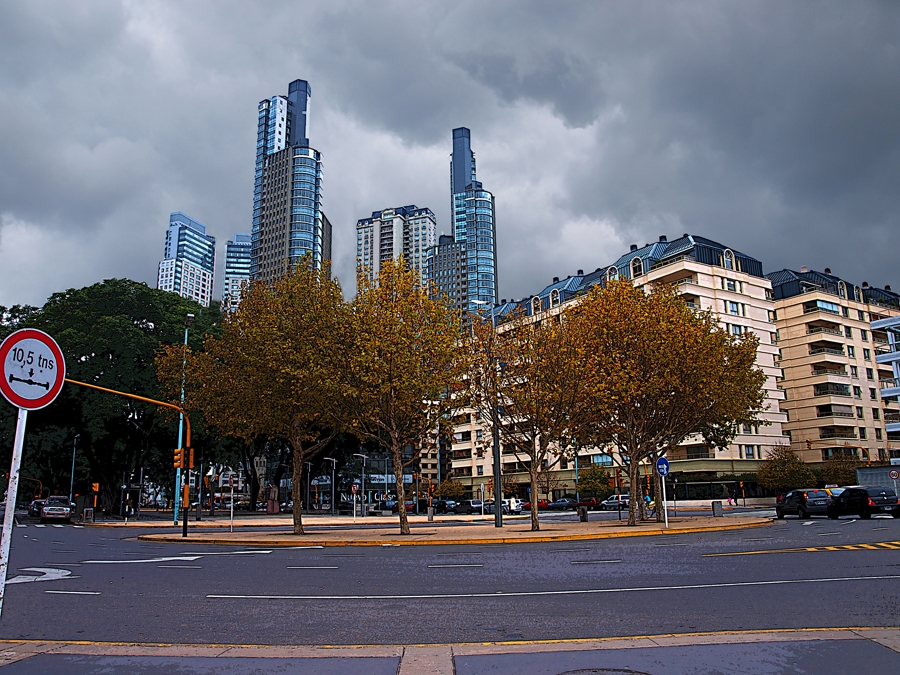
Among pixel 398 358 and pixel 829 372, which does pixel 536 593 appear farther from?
pixel 829 372

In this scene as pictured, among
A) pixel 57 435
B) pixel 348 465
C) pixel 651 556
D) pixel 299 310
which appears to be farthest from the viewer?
pixel 348 465

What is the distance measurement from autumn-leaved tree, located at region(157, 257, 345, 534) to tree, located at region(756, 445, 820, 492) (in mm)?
47001

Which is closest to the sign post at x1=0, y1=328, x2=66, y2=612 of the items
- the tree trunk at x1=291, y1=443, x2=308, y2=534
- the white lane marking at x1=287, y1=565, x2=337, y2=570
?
the white lane marking at x1=287, y1=565, x2=337, y2=570

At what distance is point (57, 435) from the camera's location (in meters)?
51.4

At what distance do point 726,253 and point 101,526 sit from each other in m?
68.0

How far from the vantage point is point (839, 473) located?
227 ft

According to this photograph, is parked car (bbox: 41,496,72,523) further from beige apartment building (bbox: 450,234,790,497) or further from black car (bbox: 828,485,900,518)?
black car (bbox: 828,485,900,518)

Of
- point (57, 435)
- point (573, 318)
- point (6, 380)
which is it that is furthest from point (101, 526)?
point (6, 380)

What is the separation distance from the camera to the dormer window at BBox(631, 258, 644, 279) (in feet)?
266

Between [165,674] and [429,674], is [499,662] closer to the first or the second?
[429,674]

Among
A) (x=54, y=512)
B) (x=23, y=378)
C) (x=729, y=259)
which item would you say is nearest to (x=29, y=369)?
(x=23, y=378)

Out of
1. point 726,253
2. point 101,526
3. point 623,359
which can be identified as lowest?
point 101,526

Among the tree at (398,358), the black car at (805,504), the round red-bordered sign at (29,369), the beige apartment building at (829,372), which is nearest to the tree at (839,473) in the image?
the beige apartment building at (829,372)

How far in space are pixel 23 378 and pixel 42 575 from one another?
374 inches
